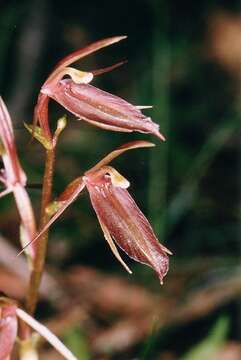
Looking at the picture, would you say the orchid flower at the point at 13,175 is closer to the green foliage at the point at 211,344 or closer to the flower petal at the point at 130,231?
the flower petal at the point at 130,231

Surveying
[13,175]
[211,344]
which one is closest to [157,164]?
[211,344]

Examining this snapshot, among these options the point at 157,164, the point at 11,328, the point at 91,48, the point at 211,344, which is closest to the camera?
the point at 91,48

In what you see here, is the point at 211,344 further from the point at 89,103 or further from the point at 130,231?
the point at 89,103

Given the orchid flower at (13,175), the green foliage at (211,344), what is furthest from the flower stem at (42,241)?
the green foliage at (211,344)

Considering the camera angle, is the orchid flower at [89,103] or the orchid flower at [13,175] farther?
the orchid flower at [13,175]

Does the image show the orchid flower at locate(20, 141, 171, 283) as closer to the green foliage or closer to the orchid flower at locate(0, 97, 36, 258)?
the orchid flower at locate(0, 97, 36, 258)

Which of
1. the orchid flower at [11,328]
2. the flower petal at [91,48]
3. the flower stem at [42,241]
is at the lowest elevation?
the orchid flower at [11,328]

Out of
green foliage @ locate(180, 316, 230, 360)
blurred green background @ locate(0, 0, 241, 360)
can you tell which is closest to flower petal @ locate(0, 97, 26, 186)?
blurred green background @ locate(0, 0, 241, 360)
